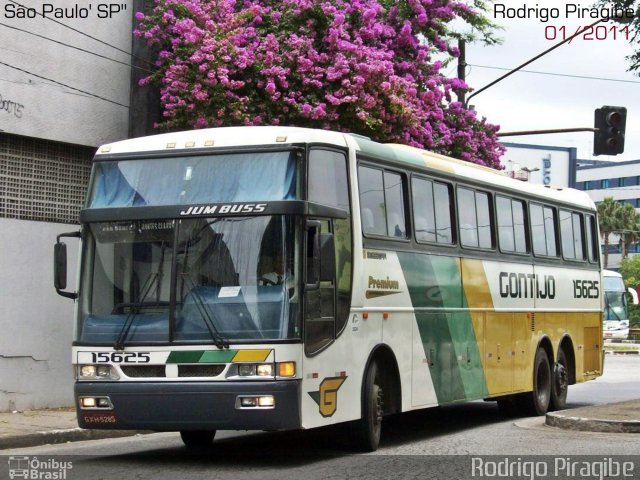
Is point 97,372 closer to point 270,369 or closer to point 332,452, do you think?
point 270,369

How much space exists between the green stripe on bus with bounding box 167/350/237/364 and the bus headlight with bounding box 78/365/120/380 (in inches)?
24.4

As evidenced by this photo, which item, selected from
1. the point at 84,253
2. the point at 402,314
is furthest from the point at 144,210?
the point at 402,314

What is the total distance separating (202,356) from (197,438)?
252 centimetres

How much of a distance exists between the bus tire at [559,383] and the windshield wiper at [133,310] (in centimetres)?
893

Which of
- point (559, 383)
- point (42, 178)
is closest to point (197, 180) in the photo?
point (42, 178)

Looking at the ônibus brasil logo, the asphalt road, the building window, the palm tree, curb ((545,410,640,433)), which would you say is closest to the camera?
the ônibus brasil logo

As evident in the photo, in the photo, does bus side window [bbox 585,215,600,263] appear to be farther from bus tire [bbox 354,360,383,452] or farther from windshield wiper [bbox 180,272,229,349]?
windshield wiper [bbox 180,272,229,349]

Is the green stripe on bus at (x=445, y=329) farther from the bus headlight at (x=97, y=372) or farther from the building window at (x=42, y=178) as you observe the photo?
the building window at (x=42, y=178)

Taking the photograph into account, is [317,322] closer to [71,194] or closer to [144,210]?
[144,210]

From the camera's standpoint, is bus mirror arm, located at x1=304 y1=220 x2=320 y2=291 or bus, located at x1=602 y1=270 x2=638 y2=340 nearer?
bus mirror arm, located at x1=304 y1=220 x2=320 y2=291

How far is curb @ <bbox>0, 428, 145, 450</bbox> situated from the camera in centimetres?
1373

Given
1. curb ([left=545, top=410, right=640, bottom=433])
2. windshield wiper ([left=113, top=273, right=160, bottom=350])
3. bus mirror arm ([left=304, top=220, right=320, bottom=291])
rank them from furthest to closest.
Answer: curb ([left=545, top=410, right=640, bottom=433]) → windshield wiper ([left=113, top=273, right=160, bottom=350]) → bus mirror arm ([left=304, top=220, right=320, bottom=291])

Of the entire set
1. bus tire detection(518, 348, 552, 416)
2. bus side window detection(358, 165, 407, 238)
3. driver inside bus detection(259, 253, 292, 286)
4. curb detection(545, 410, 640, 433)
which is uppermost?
bus side window detection(358, 165, 407, 238)

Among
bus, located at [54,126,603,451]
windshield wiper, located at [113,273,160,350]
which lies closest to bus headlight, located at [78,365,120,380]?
bus, located at [54,126,603,451]
